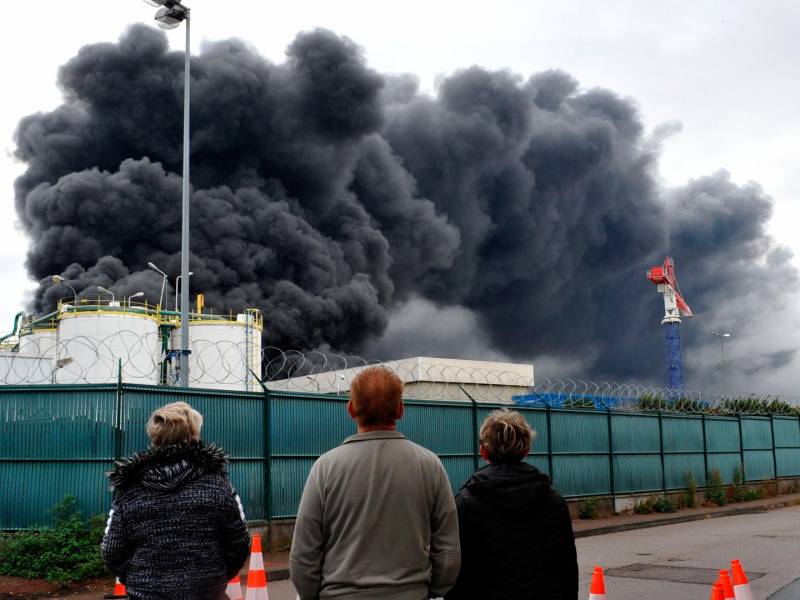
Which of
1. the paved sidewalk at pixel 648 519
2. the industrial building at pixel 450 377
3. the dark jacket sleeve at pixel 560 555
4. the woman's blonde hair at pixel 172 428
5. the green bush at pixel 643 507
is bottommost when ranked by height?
the paved sidewalk at pixel 648 519

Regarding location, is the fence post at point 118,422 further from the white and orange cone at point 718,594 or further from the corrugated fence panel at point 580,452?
the corrugated fence panel at point 580,452

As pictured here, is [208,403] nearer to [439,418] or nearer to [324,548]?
[439,418]

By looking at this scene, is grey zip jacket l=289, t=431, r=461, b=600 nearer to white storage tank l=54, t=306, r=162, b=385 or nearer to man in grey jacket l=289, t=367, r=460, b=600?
man in grey jacket l=289, t=367, r=460, b=600

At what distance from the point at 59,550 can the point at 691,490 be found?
16.1 metres

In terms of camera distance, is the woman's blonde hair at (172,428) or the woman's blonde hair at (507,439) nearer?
the woman's blonde hair at (172,428)

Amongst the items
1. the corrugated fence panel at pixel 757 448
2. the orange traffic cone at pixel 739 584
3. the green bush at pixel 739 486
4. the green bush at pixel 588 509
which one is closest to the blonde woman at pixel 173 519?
the orange traffic cone at pixel 739 584

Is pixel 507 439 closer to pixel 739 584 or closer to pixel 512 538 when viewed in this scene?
pixel 512 538

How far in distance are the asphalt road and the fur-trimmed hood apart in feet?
20.8

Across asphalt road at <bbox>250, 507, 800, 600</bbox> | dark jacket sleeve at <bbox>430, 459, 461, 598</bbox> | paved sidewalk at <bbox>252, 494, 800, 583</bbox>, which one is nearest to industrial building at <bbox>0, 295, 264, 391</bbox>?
paved sidewalk at <bbox>252, 494, 800, 583</bbox>

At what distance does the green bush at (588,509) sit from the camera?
18.6m

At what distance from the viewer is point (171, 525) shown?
3582 mm

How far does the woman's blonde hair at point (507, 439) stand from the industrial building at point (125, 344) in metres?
33.1

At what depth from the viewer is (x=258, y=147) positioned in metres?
63.9

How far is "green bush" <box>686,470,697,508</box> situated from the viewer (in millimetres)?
21750
